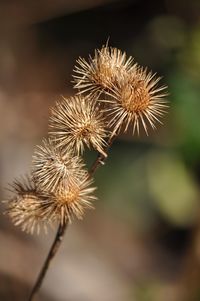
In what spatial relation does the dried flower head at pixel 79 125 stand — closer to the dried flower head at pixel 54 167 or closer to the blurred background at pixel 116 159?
the dried flower head at pixel 54 167

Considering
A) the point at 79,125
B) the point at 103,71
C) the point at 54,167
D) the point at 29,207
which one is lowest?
the point at 29,207

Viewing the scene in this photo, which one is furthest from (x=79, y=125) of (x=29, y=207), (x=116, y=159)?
(x=116, y=159)

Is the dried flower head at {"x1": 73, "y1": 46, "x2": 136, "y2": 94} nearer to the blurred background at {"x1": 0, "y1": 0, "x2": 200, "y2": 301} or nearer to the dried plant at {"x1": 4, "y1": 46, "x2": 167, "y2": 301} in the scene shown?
the dried plant at {"x1": 4, "y1": 46, "x2": 167, "y2": 301}

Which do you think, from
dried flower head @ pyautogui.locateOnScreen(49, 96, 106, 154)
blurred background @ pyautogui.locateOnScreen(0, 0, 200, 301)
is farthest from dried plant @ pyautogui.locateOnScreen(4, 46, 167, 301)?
blurred background @ pyautogui.locateOnScreen(0, 0, 200, 301)

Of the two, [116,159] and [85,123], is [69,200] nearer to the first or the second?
[85,123]

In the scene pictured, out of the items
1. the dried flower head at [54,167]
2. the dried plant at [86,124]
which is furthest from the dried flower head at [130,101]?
the dried flower head at [54,167]

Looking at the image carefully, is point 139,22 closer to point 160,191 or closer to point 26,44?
point 26,44

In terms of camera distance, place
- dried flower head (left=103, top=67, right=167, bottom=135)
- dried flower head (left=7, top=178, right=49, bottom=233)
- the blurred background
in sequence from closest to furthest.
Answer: dried flower head (left=103, top=67, right=167, bottom=135), dried flower head (left=7, top=178, right=49, bottom=233), the blurred background
